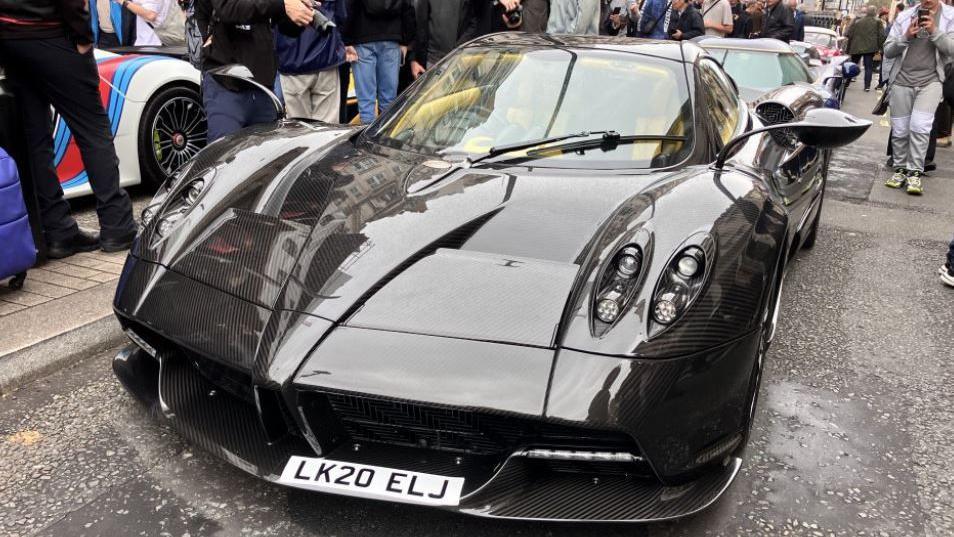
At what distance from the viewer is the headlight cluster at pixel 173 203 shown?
8.13 feet

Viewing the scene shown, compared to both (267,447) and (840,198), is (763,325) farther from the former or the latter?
(840,198)

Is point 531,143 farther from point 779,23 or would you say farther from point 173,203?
point 779,23

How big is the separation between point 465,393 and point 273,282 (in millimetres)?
662

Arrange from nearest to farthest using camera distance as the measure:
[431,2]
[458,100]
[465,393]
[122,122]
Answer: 1. [465,393]
2. [458,100]
3. [122,122]
4. [431,2]

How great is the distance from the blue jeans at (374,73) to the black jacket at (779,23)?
745cm

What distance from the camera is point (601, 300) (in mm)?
1934

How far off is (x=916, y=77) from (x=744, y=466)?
566cm

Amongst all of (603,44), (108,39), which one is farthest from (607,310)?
(108,39)

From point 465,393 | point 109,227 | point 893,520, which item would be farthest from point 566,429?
point 109,227

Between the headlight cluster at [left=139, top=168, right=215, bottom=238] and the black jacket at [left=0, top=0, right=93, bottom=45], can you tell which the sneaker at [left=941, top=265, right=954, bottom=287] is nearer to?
the headlight cluster at [left=139, top=168, right=215, bottom=238]

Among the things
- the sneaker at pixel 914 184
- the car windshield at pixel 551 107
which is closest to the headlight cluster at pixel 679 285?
the car windshield at pixel 551 107

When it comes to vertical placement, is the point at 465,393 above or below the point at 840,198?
above

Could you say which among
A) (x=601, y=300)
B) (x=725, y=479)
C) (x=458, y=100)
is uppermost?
(x=458, y=100)

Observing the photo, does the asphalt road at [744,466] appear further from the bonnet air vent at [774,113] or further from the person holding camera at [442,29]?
the person holding camera at [442,29]
